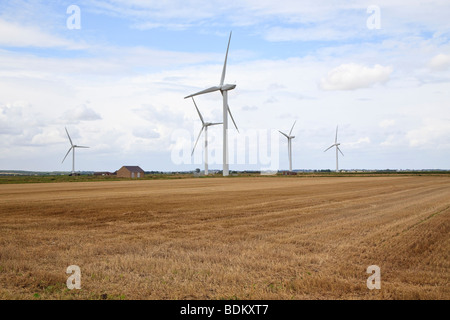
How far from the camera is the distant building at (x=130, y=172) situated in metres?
161

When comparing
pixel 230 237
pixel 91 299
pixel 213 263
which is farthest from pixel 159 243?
pixel 91 299

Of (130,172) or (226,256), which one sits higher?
(130,172)

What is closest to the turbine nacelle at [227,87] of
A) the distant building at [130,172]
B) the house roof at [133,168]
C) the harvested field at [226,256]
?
the distant building at [130,172]

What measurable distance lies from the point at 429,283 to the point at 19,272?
34.5ft

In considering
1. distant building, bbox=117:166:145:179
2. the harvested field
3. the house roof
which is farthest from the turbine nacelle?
the harvested field

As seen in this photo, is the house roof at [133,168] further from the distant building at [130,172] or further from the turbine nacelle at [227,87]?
the turbine nacelle at [227,87]

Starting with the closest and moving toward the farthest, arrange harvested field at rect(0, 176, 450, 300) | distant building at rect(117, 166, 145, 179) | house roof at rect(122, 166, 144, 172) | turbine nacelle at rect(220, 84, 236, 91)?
harvested field at rect(0, 176, 450, 300) < turbine nacelle at rect(220, 84, 236, 91) < distant building at rect(117, 166, 145, 179) < house roof at rect(122, 166, 144, 172)

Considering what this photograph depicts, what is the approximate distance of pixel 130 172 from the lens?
162 m

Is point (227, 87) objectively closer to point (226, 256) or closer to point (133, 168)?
point (133, 168)

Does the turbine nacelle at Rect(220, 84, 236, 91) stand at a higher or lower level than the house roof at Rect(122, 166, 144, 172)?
higher

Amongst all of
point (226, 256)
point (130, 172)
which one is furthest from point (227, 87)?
point (226, 256)

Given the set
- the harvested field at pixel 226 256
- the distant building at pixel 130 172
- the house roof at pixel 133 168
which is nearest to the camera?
the harvested field at pixel 226 256

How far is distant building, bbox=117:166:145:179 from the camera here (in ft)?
527

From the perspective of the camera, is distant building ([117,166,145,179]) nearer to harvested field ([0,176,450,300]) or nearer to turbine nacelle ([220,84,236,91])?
turbine nacelle ([220,84,236,91])
